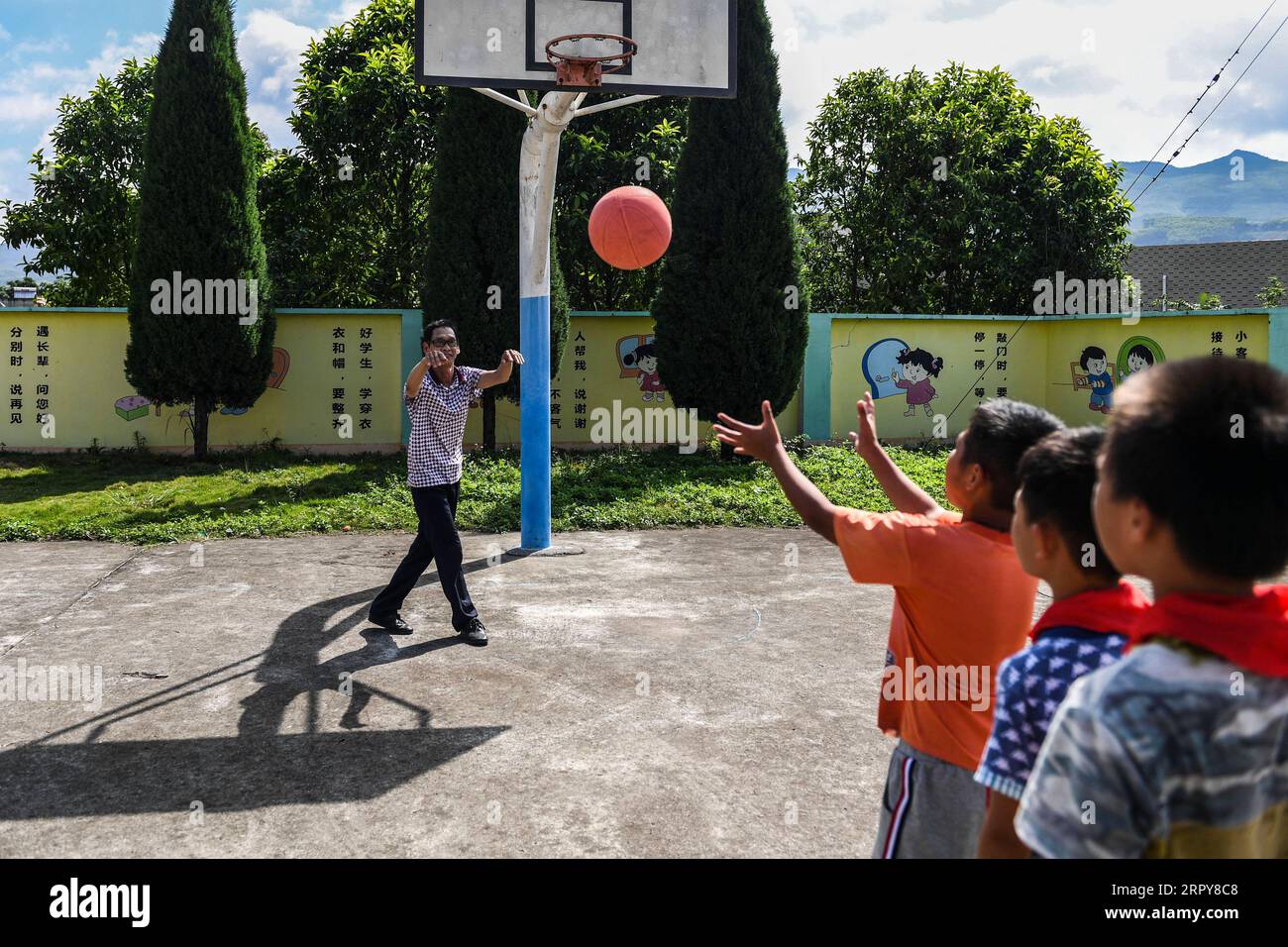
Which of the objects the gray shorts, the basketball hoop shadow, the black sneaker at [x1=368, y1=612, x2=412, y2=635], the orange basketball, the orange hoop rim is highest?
the orange hoop rim

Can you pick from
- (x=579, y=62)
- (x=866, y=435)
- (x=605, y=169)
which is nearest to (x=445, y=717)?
(x=866, y=435)

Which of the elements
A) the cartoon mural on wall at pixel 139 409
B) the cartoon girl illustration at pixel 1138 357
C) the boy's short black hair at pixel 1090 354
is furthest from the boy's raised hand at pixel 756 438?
the boy's short black hair at pixel 1090 354

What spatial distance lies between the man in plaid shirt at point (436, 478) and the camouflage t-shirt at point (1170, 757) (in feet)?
17.6

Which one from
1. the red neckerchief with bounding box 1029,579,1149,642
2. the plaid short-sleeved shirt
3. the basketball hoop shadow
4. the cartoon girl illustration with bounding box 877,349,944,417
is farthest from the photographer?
the cartoon girl illustration with bounding box 877,349,944,417

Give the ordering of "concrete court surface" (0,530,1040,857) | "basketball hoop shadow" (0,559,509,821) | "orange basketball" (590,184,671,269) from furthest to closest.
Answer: "orange basketball" (590,184,671,269)
"basketball hoop shadow" (0,559,509,821)
"concrete court surface" (0,530,1040,857)

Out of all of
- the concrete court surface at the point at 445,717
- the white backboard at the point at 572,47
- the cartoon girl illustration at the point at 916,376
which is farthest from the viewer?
the cartoon girl illustration at the point at 916,376

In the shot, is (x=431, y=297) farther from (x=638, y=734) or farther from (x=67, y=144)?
→ (x=638, y=734)

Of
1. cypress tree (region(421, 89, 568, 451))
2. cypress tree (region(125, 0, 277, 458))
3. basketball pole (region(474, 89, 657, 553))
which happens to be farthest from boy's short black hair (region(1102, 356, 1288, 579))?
cypress tree (region(125, 0, 277, 458))

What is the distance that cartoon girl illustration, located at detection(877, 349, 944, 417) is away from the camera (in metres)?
17.1

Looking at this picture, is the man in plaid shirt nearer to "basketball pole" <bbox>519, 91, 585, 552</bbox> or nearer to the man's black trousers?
the man's black trousers

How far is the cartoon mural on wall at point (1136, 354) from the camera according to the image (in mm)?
16406

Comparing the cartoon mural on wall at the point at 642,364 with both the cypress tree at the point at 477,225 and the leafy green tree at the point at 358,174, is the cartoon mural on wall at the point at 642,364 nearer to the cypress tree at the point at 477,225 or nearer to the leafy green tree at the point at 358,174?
the cypress tree at the point at 477,225

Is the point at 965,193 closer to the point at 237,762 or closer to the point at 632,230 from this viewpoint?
the point at 632,230

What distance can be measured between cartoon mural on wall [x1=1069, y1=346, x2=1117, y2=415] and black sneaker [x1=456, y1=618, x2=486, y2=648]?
13.2 m
